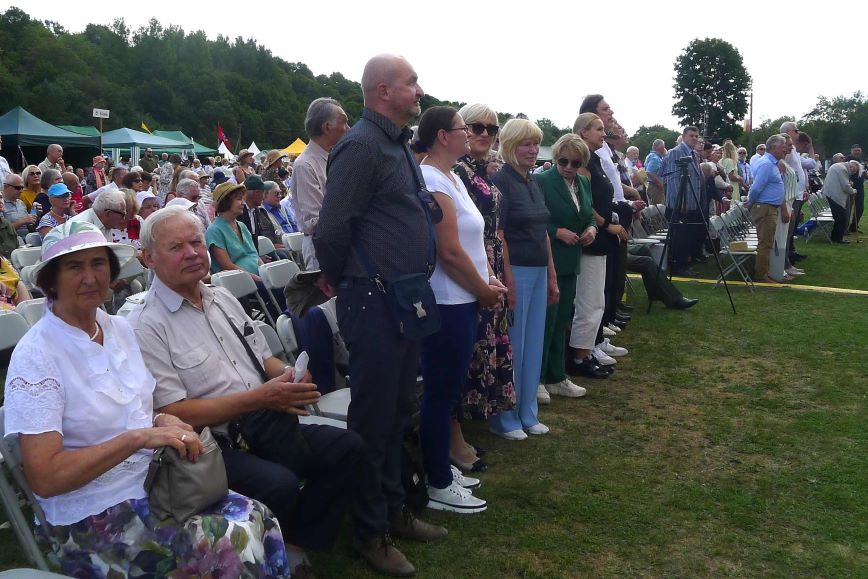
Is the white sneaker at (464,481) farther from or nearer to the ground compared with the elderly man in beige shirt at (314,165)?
nearer to the ground

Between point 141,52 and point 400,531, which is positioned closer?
point 400,531

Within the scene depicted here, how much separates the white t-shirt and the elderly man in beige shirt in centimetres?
129

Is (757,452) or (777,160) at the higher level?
(777,160)

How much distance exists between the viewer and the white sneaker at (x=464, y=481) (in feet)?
11.6

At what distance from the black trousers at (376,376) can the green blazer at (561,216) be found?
219cm

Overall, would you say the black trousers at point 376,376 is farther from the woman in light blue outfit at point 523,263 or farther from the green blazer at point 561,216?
the green blazer at point 561,216

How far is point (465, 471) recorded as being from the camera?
378 centimetres

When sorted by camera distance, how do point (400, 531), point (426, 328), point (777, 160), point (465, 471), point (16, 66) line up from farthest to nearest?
point (16, 66) → point (777, 160) → point (465, 471) → point (400, 531) → point (426, 328)

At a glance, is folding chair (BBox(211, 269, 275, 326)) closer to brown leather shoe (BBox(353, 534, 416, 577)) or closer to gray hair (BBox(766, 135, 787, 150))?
brown leather shoe (BBox(353, 534, 416, 577))

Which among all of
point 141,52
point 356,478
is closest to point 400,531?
point 356,478

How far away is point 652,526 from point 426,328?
1.44m

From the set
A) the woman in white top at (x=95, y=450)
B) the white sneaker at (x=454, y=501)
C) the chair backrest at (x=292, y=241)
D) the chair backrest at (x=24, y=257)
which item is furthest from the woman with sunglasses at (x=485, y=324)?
the chair backrest at (x=24, y=257)

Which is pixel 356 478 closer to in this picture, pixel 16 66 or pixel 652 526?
pixel 652 526

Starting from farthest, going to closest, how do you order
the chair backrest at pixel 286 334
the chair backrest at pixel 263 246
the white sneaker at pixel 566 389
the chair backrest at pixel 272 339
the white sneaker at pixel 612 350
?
the chair backrest at pixel 263 246, the white sneaker at pixel 612 350, the white sneaker at pixel 566 389, the chair backrest at pixel 286 334, the chair backrest at pixel 272 339
